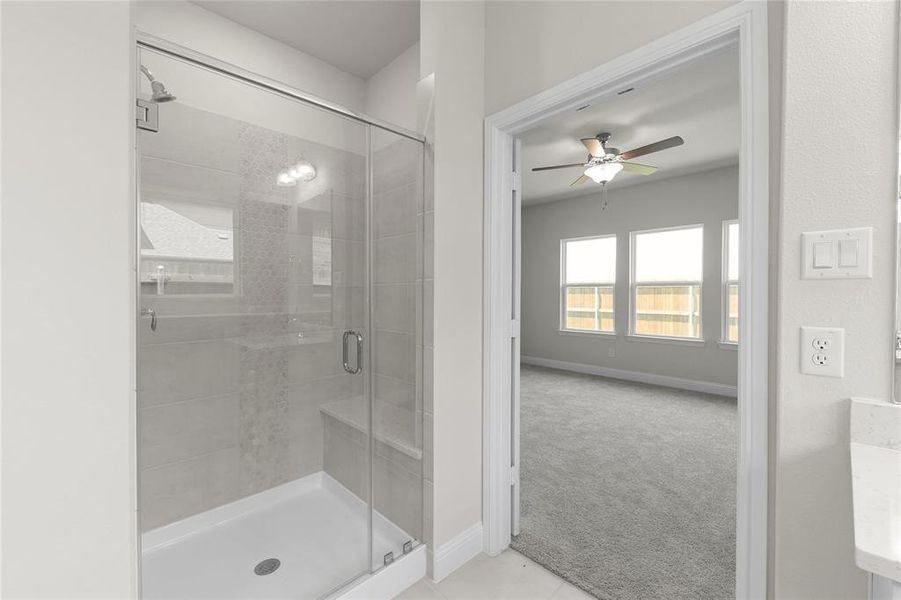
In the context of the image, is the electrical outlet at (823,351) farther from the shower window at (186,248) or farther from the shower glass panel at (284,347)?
the shower window at (186,248)

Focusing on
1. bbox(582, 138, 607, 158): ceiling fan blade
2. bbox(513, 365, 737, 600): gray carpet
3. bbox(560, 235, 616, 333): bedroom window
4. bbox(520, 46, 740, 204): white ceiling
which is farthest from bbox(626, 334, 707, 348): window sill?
bbox(582, 138, 607, 158): ceiling fan blade

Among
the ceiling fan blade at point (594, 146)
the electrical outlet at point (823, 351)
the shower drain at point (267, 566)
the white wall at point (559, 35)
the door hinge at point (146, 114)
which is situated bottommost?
the shower drain at point (267, 566)

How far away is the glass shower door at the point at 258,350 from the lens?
5.56 ft

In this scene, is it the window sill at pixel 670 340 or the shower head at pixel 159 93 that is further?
the window sill at pixel 670 340

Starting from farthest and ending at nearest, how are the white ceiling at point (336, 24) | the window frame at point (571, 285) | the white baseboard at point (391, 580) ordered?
the window frame at point (571, 285) → the white ceiling at point (336, 24) → the white baseboard at point (391, 580)

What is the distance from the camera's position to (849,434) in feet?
3.19

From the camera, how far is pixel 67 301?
0.89 m

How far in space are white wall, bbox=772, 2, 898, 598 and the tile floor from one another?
0.88 m

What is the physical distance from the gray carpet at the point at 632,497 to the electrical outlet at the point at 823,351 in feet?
4.09

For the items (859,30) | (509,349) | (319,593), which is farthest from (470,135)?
(319,593)

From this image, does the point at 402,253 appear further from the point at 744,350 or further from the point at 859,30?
the point at 859,30

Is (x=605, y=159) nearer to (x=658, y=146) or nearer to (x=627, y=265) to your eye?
(x=658, y=146)

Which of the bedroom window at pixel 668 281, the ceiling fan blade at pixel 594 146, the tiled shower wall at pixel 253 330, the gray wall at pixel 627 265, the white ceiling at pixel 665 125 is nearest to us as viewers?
the tiled shower wall at pixel 253 330

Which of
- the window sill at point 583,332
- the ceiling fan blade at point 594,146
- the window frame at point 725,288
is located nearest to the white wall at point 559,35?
the ceiling fan blade at point 594,146
